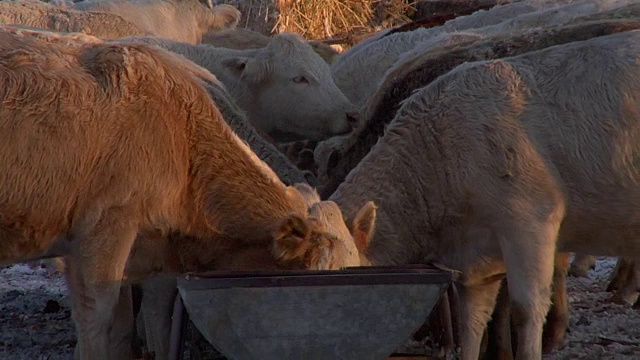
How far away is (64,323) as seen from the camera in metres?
8.63

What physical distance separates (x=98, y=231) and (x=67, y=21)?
7.95m

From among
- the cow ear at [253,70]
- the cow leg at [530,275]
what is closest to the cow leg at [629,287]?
the cow leg at [530,275]

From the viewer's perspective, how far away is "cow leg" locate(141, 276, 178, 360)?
22.8 feet

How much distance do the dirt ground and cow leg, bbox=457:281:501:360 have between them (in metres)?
0.82

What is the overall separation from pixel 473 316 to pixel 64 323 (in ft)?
10.9

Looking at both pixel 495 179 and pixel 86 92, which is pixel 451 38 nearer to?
pixel 495 179

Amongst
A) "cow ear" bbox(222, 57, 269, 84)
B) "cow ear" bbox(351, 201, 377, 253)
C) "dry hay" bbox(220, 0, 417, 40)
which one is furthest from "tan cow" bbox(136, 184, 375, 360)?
"dry hay" bbox(220, 0, 417, 40)

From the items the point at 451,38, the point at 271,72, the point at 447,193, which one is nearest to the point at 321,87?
the point at 271,72

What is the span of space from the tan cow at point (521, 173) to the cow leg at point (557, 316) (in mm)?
732

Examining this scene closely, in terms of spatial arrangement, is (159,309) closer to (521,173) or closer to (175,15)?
(521,173)

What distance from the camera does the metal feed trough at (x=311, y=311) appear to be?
4758 mm

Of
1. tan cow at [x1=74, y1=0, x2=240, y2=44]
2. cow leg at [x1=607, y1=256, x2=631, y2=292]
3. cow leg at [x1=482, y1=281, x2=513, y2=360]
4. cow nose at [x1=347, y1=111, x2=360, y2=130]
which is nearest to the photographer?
cow leg at [x1=482, y1=281, x2=513, y2=360]

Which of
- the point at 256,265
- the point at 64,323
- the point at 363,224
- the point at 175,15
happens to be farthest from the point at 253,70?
the point at 175,15

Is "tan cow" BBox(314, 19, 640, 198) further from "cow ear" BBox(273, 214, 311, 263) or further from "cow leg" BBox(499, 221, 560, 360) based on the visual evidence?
"cow ear" BBox(273, 214, 311, 263)
